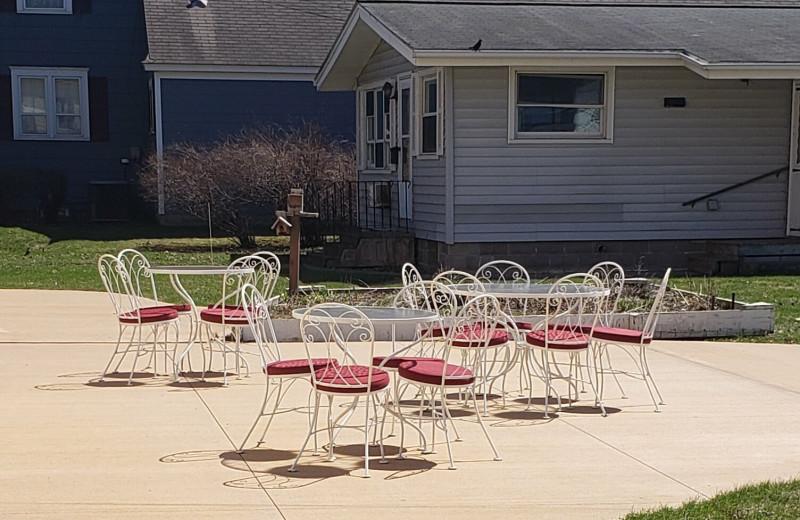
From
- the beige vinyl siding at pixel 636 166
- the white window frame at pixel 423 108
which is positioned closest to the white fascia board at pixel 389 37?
the white window frame at pixel 423 108

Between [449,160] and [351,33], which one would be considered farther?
[351,33]

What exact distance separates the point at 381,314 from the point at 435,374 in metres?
0.90

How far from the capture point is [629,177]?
16031 mm

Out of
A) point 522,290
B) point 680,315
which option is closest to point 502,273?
point 680,315

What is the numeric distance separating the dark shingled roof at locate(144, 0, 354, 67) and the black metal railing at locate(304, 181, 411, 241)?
6024mm

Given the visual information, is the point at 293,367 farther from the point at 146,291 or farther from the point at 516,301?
the point at 146,291

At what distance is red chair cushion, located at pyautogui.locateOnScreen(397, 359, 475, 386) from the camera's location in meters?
6.25

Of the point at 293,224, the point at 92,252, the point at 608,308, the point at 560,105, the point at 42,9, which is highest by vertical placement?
the point at 42,9

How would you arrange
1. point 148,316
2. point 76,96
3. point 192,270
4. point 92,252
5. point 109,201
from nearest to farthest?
point 148,316 → point 192,270 → point 92,252 → point 109,201 → point 76,96

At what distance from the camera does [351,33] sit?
695 inches

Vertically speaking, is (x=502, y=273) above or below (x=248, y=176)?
below

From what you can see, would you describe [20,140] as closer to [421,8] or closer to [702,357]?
[421,8]

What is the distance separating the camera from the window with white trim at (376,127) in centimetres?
1856

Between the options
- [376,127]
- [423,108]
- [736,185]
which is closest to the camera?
[736,185]
